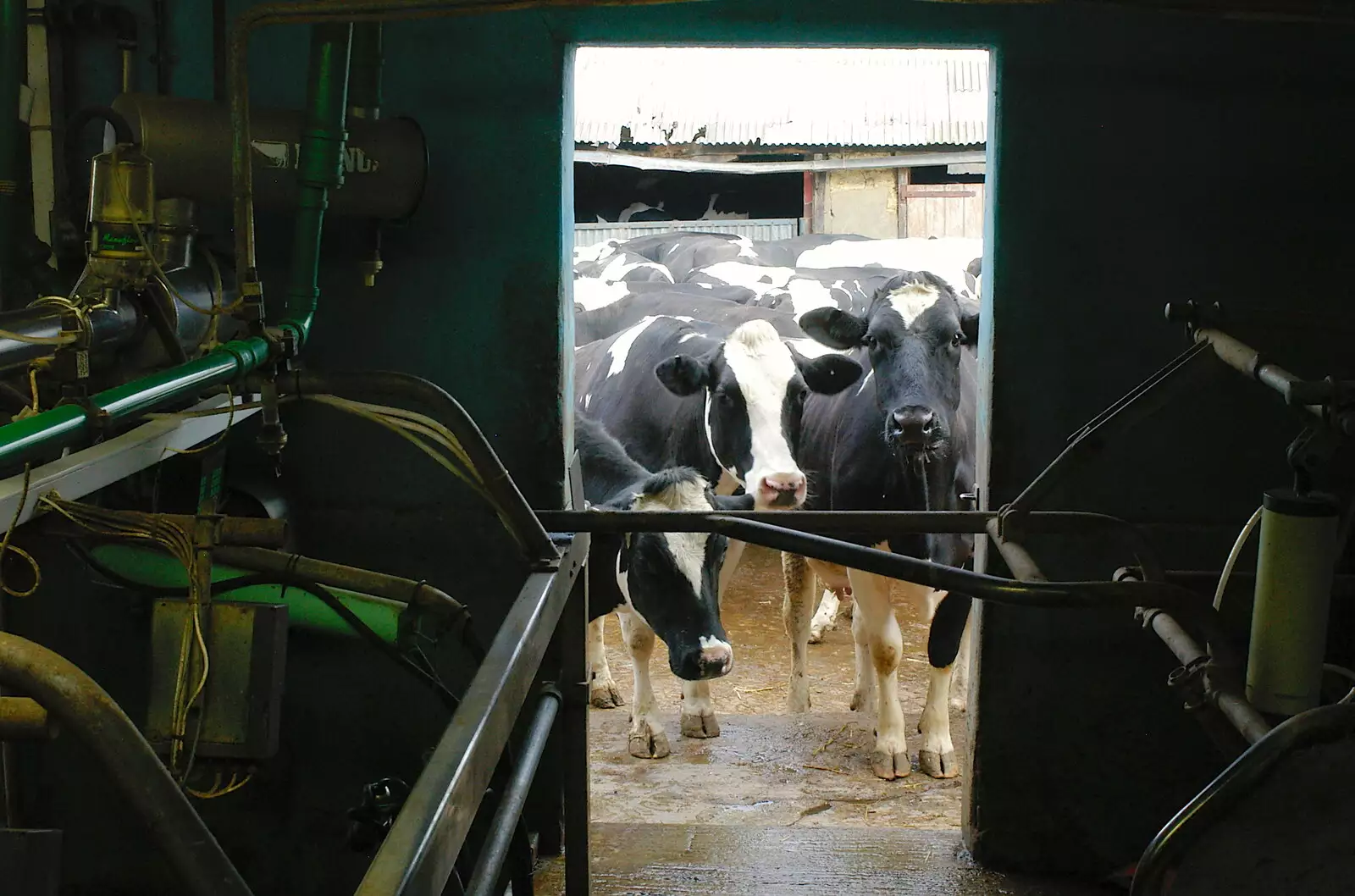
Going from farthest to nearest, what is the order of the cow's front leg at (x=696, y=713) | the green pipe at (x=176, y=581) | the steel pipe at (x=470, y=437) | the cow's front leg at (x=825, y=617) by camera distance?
the cow's front leg at (x=825, y=617)
the cow's front leg at (x=696, y=713)
the green pipe at (x=176, y=581)
the steel pipe at (x=470, y=437)

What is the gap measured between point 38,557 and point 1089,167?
2.68 m

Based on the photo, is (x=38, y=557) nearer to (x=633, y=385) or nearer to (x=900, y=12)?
(x=900, y=12)

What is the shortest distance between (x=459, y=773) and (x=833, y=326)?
4450 millimetres

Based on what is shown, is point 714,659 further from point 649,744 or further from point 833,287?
point 833,287

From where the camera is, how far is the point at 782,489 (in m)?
5.04

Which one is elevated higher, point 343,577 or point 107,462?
point 107,462

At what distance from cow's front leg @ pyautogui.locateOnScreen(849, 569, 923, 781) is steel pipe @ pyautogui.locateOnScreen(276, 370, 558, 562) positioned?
2.82m

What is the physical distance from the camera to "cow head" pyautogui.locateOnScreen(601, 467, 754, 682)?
450 centimetres

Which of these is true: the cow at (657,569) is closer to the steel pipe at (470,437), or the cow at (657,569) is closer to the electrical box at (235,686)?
the steel pipe at (470,437)

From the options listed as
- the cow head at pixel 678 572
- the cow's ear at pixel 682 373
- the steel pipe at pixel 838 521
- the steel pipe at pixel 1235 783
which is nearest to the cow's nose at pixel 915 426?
the cow head at pixel 678 572

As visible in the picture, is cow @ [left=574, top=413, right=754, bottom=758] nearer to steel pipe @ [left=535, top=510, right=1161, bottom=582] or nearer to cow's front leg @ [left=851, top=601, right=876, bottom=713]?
cow's front leg @ [left=851, top=601, right=876, bottom=713]

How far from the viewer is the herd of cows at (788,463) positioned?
465 centimetres

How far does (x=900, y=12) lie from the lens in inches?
118

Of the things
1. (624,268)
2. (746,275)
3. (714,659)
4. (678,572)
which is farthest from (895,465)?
(624,268)
